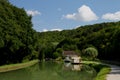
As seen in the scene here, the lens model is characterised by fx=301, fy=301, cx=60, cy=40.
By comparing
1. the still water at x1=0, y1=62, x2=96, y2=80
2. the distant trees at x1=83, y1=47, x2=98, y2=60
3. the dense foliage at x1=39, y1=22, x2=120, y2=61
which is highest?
the dense foliage at x1=39, y1=22, x2=120, y2=61

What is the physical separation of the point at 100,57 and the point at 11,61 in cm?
3606

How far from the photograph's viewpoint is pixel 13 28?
188 feet

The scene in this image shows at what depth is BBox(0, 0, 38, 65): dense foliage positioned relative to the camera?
5425 cm

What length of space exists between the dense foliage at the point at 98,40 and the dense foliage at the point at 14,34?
1928 cm

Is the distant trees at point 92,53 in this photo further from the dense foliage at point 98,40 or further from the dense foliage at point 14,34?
the dense foliage at point 14,34

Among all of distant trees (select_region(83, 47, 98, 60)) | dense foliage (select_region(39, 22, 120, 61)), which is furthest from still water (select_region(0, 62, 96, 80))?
distant trees (select_region(83, 47, 98, 60))

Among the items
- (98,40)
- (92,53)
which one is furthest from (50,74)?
(98,40)

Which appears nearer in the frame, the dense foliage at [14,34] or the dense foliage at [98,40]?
the dense foliage at [14,34]

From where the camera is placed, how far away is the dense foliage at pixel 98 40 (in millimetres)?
70225

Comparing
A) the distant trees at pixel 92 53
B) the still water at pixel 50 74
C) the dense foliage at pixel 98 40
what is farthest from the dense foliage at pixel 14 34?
the distant trees at pixel 92 53

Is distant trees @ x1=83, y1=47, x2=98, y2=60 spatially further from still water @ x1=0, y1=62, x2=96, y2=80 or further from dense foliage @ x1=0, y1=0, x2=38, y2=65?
still water @ x1=0, y1=62, x2=96, y2=80

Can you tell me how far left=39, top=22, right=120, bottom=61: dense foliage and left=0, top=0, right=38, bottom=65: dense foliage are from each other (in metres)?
19.3

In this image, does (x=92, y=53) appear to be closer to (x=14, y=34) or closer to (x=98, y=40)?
(x=98, y=40)

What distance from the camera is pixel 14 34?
57469 millimetres
